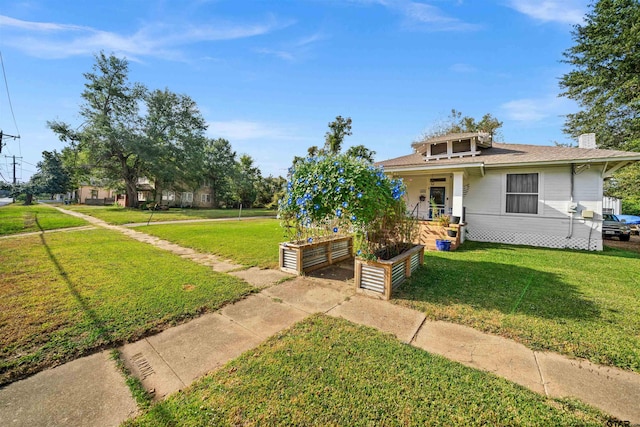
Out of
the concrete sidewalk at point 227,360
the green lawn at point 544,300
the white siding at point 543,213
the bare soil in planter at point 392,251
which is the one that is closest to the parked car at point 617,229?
the white siding at point 543,213

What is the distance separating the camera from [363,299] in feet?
13.3

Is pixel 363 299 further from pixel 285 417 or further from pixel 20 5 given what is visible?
pixel 20 5

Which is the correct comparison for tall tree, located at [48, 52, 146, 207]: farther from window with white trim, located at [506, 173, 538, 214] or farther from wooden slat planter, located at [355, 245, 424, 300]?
window with white trim, located at [506, 173, 538, 214]

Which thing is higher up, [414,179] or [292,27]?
[292,27]

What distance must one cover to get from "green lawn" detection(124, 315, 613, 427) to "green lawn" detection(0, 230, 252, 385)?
1.49 metres

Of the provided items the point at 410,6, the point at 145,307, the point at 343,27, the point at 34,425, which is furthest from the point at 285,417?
the point at 343,27

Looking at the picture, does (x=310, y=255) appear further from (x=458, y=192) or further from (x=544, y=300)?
(x=458, y=192)

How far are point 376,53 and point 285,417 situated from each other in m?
12.1

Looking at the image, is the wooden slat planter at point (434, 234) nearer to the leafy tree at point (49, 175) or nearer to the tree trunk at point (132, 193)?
the tree trunk at point (132, 193)

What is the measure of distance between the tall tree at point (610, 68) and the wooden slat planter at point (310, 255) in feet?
56.9

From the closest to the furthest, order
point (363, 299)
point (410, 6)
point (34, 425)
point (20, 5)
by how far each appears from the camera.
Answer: point (34, 425) < point (363, 299) < point (20, 5) < point (410, 6)

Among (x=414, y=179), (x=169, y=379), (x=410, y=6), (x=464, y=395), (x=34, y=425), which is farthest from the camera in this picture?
(x=414, y=179)

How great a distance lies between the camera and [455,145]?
37.9 ft

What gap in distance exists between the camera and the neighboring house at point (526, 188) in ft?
27.5
